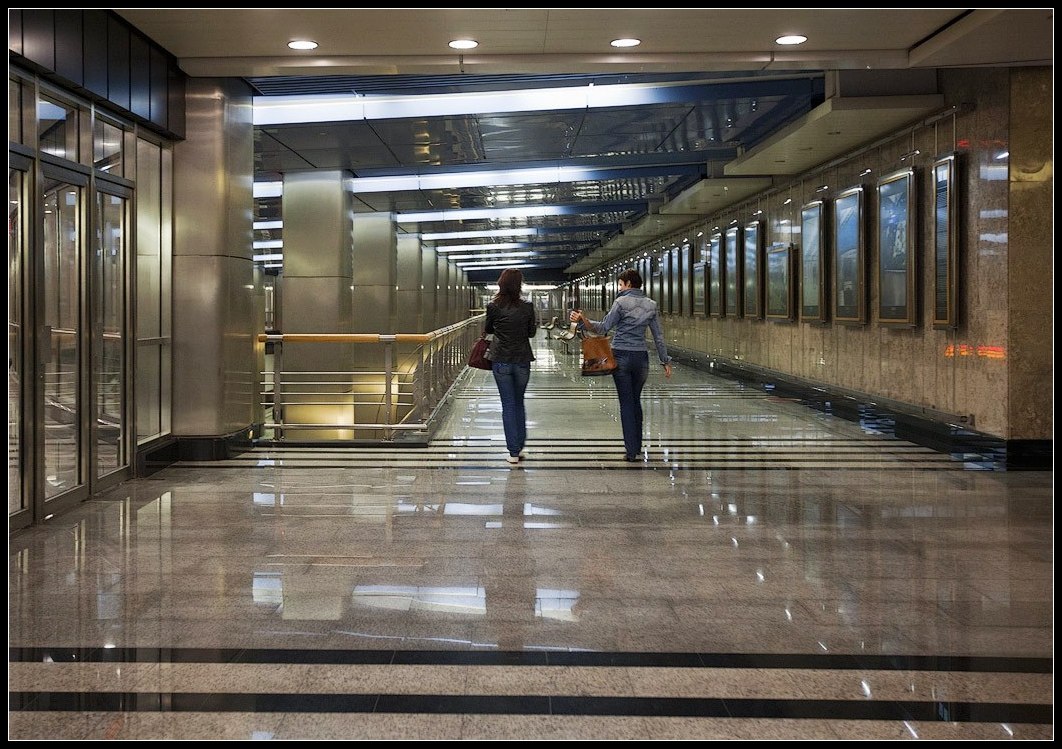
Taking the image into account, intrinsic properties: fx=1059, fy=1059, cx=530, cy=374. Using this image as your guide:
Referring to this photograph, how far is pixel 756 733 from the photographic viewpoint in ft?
9.38

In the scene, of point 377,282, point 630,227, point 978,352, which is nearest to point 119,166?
point 978,352

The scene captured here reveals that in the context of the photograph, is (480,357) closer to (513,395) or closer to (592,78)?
(513,395)

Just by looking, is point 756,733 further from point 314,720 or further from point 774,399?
point 774,399

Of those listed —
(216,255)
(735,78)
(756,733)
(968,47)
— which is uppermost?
(735,78)

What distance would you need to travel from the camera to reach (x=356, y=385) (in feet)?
40.8

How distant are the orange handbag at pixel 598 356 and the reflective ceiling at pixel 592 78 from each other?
2067 mm

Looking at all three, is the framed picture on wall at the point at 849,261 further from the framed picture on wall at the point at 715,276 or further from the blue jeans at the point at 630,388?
the framed picture on wall at the point at 715,276

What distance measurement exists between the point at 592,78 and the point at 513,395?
10.8ft

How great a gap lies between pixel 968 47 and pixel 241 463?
5.83 meters

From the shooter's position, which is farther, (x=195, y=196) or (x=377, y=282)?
(x=377, y=282)

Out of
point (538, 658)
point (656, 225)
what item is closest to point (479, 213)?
point (656, 225)

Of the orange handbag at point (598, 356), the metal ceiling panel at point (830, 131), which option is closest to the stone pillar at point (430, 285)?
the metal ceiling panel at point (830, 131)

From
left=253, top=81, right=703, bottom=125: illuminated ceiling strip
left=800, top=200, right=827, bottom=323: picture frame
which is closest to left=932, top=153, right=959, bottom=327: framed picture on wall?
left=253, top=81, right=703, bottom=125: illuminated ceiling strip

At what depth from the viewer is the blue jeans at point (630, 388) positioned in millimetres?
8016
